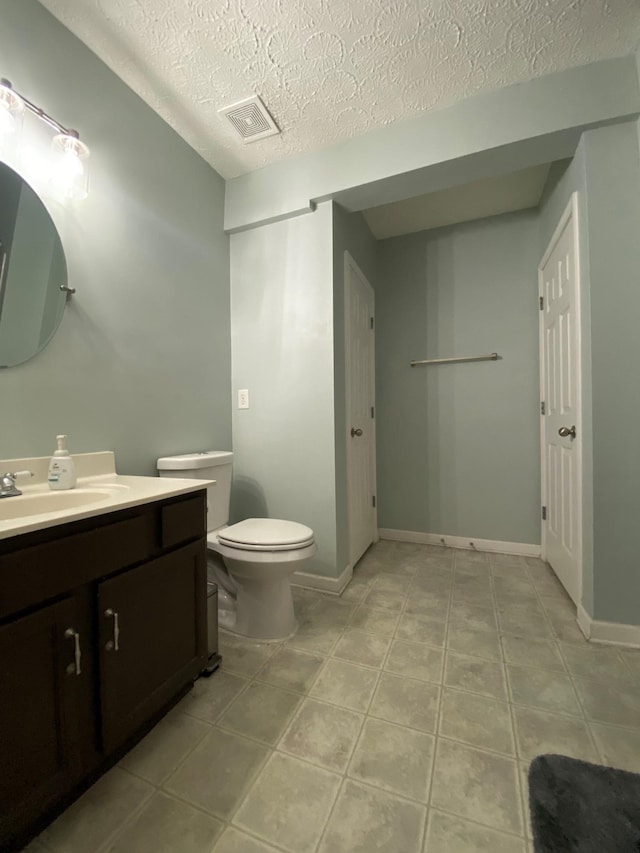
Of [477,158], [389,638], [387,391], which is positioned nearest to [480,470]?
[387,391]

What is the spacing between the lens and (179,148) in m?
1.74

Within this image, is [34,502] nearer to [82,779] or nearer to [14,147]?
[82,779]

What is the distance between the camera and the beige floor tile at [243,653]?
4.32ft

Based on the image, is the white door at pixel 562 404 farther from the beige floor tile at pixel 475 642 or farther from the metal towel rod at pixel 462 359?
the beige floor tile at pixel 475 642

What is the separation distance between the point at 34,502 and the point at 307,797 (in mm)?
1101

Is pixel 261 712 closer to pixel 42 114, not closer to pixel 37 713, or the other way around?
pixel 37 713

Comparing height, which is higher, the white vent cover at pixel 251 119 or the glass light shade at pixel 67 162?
the white vent cover at pixel 251 119

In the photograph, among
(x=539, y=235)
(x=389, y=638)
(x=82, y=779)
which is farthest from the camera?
(x=539, y=235)

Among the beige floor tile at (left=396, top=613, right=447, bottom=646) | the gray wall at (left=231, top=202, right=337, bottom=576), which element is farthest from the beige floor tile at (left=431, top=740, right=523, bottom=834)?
the gray wall at (left=231, top=202, right=337, bottom=576)

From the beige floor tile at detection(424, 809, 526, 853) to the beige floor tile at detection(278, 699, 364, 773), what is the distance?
0.25 m

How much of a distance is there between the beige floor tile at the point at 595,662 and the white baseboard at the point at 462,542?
3.30 ft

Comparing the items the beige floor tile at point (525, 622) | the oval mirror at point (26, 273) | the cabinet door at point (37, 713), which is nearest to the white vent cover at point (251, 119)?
the oval mirror at point (26, 273)

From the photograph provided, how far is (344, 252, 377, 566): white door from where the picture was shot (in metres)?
2.10

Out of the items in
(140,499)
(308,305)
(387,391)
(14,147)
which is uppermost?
(14,147)
